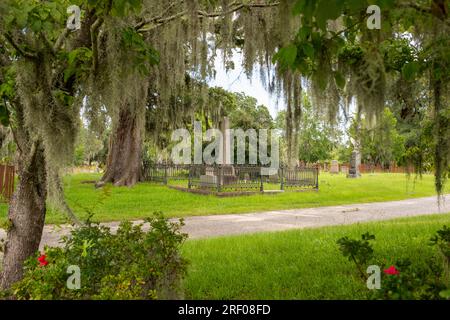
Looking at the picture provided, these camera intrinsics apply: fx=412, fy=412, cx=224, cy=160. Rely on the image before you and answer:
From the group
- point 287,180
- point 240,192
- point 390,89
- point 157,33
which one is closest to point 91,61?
point 157,33

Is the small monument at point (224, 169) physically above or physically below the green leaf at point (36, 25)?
below

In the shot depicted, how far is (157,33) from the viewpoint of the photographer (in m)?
4.77

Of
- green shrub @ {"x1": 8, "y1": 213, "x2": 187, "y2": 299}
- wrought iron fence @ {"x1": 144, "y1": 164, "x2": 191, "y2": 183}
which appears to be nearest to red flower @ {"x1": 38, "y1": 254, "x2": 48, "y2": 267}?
green shrub @ {"x1": 8, "y1": 213, "x2": 187, "y2": 299}

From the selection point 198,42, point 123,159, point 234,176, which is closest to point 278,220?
point 198,42

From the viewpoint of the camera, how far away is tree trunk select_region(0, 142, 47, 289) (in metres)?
3.69

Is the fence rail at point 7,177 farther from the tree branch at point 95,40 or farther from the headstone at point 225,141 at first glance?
the tree branch at point 95,40

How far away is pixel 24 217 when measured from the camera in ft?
12.2

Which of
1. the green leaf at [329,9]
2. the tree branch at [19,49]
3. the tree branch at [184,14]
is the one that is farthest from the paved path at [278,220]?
the green leaf at [329,9]

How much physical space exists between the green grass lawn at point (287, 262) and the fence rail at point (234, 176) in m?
8.04

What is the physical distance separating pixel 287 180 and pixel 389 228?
11.0 m

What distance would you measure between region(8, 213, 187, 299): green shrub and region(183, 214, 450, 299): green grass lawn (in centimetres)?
75

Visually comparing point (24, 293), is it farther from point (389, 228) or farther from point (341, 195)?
point (341, 195)

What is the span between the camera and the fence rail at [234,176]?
1529cm

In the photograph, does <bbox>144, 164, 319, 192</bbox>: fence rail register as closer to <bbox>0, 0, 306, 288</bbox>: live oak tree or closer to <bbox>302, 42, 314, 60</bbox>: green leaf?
<bbox>0, 0, 306, 288</bbox>: live oak tree
